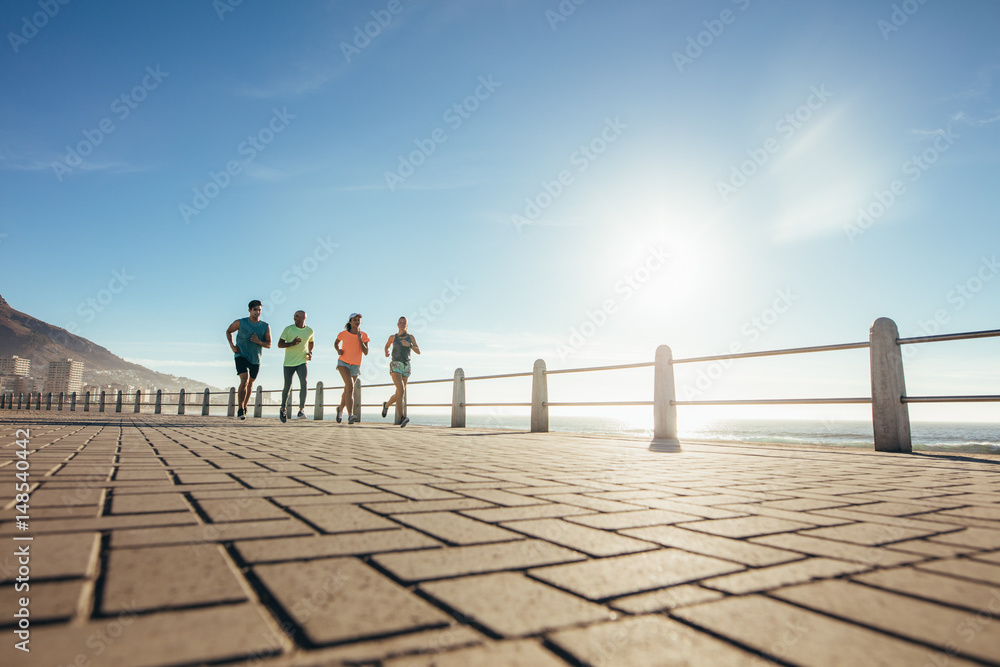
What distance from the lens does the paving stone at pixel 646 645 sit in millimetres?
909

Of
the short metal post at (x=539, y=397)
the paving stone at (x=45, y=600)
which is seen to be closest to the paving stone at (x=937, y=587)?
the paving stone at (x=45, y=600)

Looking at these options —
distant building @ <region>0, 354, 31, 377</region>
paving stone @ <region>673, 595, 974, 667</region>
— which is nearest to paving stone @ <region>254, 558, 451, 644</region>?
paving stone @ <region>673, 595, 974, 667</region>

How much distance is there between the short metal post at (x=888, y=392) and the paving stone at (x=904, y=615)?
17.2 ft

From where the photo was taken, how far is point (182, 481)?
264 cm

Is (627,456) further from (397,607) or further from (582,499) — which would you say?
(397,607)

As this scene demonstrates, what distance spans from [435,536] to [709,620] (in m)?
0.85

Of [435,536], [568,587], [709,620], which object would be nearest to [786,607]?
[709,620]

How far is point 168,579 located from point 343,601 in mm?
420

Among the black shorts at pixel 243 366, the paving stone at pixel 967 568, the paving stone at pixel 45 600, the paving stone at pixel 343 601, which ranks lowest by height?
the paving stone at pixel 967 568

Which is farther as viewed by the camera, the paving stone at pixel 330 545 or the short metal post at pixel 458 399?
the short metal post at pixel 458 399

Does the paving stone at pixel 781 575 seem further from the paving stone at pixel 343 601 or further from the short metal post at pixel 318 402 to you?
the short metal post at pixel 318 402

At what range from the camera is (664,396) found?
7176 mm

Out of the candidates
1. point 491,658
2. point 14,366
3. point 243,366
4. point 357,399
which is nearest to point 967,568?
point 491,658

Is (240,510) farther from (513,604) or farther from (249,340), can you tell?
(249,340)
